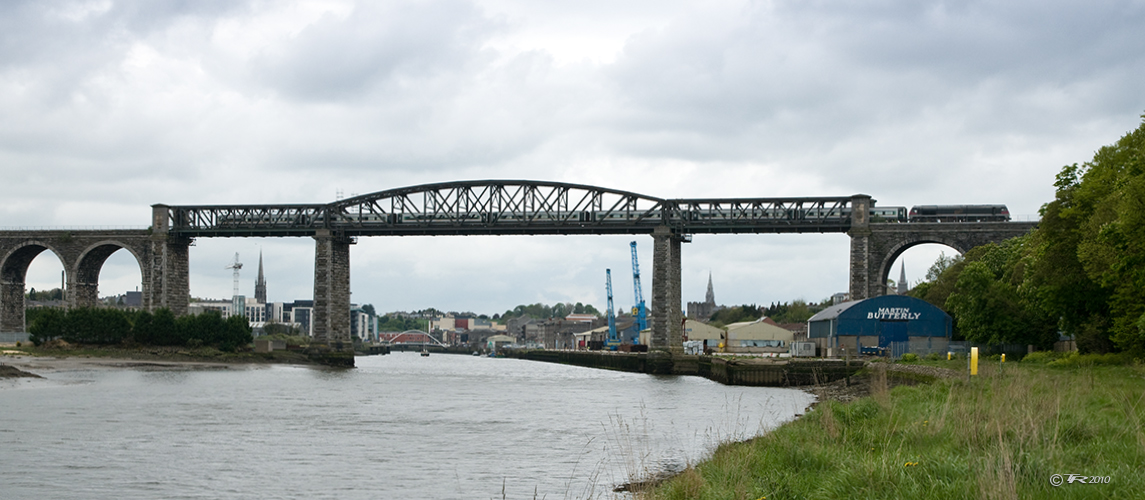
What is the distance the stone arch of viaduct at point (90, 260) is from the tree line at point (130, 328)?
5.47 m

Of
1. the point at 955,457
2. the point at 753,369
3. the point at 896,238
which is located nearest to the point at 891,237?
the point at 896,238

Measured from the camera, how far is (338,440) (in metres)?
31.1

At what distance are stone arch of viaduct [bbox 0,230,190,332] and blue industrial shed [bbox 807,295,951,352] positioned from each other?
71.1 metres

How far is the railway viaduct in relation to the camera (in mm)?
91875

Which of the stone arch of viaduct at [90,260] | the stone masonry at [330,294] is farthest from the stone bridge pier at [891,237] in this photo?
the stone arch of viaduct at [90,260]

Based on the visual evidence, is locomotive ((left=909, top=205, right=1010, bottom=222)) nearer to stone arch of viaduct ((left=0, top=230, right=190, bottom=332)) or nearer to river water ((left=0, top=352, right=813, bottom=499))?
river water ((left=0, top=352, right=813, bottom=499))

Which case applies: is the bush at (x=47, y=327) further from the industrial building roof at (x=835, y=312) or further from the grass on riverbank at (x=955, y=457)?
the grass on riverbank at (x=955, y=457)

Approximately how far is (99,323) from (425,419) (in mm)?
68563

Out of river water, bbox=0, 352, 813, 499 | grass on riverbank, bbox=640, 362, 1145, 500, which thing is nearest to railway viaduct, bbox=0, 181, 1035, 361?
river water, bbox=0, 352, 813, 499

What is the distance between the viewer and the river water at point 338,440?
70.4ft

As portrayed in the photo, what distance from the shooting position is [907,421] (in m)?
20.9

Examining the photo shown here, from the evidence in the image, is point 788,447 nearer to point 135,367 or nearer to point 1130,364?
point 1130,364

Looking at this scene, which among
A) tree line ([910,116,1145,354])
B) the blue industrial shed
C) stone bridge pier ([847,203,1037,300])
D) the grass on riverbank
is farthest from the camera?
stone bridge pier ([847,203,1037,300])

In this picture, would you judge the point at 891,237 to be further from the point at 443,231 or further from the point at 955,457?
the point at 955,457
